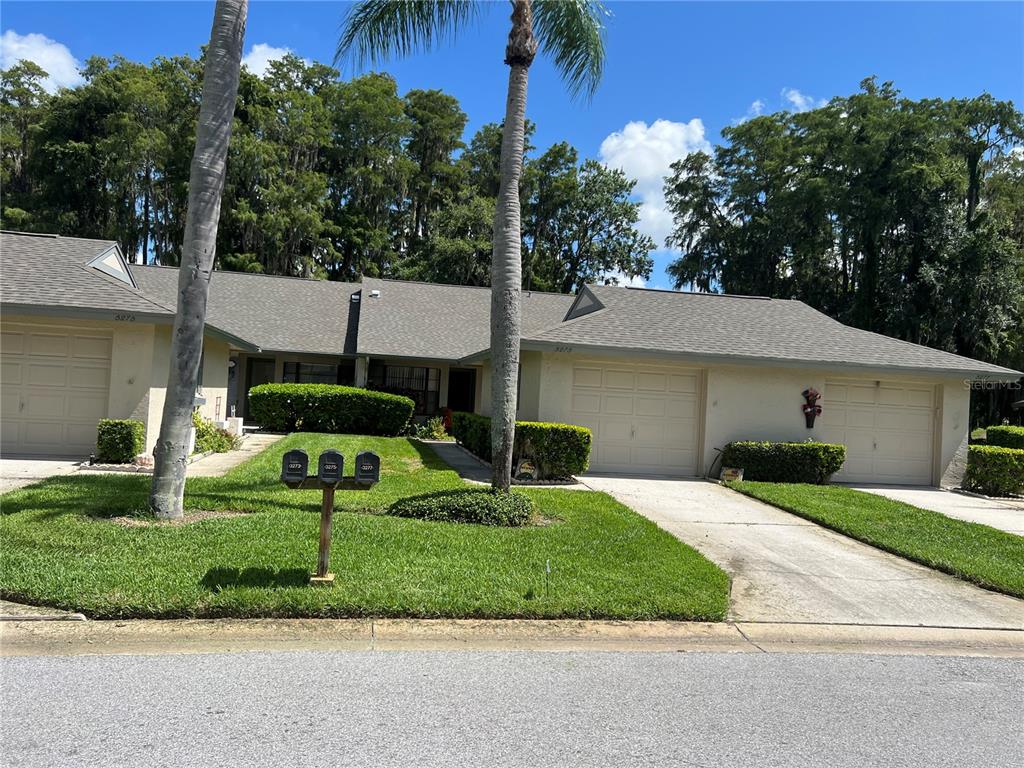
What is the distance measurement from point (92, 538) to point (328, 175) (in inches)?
1611

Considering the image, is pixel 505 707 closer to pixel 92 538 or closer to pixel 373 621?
Result: pixel 373 621

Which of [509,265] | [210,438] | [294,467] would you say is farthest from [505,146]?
[210,438]

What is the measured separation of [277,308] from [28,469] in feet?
49.0

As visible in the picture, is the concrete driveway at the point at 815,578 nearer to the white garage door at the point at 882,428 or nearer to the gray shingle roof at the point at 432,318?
the white garage door at the point at 882,428

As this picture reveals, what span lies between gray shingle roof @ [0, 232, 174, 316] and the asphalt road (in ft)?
29.9

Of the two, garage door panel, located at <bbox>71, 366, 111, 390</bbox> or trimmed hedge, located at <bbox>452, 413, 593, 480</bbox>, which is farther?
garage door panel, located at <bbox>71, 366, 111, 390</bbox>

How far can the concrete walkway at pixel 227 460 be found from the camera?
38.1 feet

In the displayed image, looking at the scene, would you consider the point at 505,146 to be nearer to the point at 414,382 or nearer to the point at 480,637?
the point at 480,637

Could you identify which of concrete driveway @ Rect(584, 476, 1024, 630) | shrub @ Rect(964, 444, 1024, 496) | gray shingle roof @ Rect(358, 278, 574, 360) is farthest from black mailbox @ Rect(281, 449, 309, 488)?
gray shingle roof @ Rect(358, 278, 574, 360)

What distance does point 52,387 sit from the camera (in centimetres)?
1262

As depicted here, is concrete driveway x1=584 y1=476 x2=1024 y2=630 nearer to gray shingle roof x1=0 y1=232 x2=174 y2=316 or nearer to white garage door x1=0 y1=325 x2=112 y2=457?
gray shingle roof x1=0 y1=232 x2=174 y2=316

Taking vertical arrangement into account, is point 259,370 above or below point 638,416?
above

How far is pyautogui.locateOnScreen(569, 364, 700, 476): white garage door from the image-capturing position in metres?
14.4

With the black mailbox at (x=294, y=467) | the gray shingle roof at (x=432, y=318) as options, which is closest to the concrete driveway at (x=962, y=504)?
the black mailbox at (x=294, y=467)
